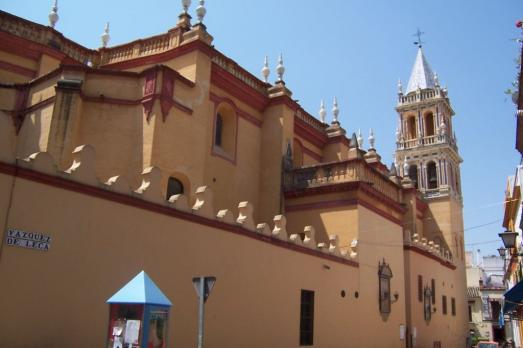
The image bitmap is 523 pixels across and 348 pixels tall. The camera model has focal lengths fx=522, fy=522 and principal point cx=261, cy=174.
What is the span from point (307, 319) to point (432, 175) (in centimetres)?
2911

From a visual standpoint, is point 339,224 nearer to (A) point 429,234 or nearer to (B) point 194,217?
(B) point 194,217

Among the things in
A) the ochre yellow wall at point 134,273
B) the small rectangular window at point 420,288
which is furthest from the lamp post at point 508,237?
the small rectangular window at point 420,288

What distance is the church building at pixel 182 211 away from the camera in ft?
30.2

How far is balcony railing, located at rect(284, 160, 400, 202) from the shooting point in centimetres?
1960

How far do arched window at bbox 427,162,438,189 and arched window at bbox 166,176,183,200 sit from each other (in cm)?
2970

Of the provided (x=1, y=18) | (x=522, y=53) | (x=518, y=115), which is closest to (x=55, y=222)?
(x=522, y=53)

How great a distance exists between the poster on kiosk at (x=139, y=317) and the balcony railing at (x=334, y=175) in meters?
12.8

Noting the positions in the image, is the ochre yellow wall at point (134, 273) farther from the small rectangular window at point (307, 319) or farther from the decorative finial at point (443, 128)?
the decorative finial at point (443, 128)

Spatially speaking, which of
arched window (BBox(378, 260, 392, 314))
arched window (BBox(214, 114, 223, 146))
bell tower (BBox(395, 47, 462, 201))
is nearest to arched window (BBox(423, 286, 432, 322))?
arched window (BBox(378, 260, 392, 314))

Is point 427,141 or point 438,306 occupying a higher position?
point 427,141

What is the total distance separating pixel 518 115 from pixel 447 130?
106 ft

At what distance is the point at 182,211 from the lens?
12.3m

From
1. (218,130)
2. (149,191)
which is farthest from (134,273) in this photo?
(218,130)

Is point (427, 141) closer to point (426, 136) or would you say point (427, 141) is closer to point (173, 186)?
point (426, 136)
